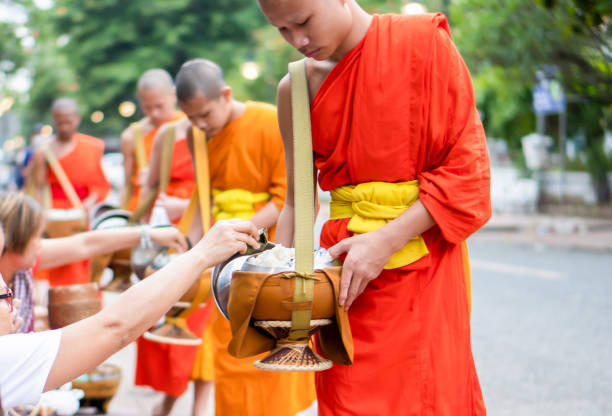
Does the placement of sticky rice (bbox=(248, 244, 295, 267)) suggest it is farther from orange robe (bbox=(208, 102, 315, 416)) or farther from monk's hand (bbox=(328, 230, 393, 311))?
orange robe (bbox=(208, 102, 315, 416))

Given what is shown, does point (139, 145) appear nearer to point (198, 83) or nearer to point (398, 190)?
point (198, 83)

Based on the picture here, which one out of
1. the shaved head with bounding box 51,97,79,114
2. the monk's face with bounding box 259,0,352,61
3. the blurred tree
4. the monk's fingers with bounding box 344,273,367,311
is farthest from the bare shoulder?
the blurred tree

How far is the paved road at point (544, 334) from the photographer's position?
5.29 meters

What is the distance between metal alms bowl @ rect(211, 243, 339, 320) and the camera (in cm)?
233

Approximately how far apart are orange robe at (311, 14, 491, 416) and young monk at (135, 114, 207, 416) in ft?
7.60

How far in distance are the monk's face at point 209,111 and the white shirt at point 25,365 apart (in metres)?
2.16

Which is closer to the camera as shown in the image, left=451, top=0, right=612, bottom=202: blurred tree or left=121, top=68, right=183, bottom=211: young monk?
left=121, top=68, right=183, bottom=211: young monk

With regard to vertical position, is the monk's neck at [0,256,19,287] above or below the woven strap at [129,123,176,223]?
→ below

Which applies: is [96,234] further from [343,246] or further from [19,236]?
[343,246]

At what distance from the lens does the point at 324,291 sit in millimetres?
2338

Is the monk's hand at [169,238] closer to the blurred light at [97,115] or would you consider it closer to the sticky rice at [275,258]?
the sticky rice at [275,258]

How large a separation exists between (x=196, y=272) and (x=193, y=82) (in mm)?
1951

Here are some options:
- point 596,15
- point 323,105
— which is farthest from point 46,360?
point 596,15

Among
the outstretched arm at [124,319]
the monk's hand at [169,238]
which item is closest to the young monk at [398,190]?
the outstretched arm at [124,319]
